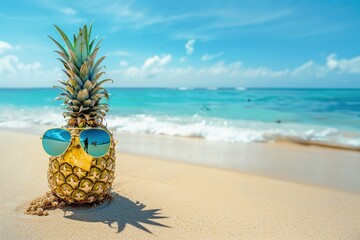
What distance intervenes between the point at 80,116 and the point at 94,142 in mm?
354

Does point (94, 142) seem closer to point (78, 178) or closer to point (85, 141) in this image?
point (85, 141)

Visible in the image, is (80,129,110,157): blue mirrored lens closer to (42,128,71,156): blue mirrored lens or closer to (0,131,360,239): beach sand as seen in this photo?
(42,128,71,156): blue mirrored lens

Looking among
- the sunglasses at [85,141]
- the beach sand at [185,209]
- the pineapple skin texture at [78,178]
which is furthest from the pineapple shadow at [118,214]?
the sunglasses at [85,141]

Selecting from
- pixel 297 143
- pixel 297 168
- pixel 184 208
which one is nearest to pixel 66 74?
pixel 184 208

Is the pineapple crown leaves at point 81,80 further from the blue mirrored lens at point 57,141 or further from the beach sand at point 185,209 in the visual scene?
the beach sand at point 185,209

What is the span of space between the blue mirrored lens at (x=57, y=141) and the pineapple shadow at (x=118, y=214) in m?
0.69

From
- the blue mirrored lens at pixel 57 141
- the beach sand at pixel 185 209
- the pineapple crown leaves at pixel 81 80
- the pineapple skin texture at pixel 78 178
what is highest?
the pineapple crown leaves at pixel 81 80

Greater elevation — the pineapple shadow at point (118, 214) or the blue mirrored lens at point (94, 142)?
the blue mirrored lens at point (94, 142)

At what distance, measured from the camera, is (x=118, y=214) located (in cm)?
298

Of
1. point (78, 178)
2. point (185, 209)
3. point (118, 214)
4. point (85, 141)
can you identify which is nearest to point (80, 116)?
point (85, 141)

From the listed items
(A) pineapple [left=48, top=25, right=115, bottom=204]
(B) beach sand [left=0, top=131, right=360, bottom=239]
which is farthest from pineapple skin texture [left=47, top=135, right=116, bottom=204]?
(B) beach sand [left=0, top=131, right=360, bottom=239]

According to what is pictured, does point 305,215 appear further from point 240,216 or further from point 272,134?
point 272,134

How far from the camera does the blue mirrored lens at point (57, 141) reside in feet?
8.94

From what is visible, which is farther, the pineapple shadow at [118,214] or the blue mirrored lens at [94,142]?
the pineapple shadow at [118,214]
